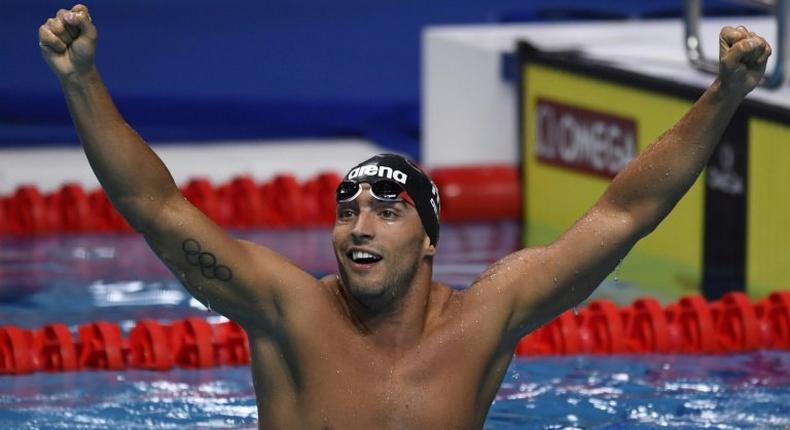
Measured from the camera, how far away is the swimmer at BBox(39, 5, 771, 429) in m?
3.09

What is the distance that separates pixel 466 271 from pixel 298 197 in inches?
51.3

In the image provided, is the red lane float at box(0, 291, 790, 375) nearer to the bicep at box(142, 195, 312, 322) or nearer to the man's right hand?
the bicep at box(142, 195, 312, 322)

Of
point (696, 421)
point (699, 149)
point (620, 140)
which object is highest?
point (699, 149)

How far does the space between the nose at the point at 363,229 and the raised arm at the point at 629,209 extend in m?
0.37

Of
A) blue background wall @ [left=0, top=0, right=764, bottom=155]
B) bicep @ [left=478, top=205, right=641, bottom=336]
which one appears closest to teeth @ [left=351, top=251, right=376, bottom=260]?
bicep @ [left=478, top=205, right=641, bottom=336]

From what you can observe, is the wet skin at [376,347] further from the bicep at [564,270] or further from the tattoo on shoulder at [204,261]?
the tattoo on shoulder at [204,261]

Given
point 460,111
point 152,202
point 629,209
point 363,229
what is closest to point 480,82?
point 460,111

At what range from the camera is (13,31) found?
28.7 ft

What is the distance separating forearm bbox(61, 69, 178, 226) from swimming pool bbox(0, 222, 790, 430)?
1784 millimetres

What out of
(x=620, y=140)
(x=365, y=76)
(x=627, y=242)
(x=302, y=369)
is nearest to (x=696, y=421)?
(x=627, y=242)

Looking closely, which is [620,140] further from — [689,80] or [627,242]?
[627,242]

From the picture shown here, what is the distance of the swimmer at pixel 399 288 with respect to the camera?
10.1 ft

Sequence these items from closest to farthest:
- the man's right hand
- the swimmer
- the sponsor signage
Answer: the man's right hand
the swimmer
the sponsor signage

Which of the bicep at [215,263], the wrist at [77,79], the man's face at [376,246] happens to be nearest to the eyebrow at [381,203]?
the man's face at [376,246]
